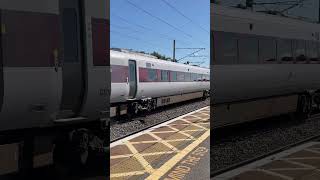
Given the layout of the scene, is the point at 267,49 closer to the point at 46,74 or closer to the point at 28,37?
the point at 46,74

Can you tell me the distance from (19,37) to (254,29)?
4.45 m

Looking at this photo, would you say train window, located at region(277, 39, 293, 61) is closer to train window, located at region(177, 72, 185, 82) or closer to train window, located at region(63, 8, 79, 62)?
train window, located at region(63, 8, 79, 62)

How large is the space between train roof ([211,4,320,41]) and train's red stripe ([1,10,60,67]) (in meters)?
1.72

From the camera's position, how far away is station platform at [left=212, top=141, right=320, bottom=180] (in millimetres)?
5176

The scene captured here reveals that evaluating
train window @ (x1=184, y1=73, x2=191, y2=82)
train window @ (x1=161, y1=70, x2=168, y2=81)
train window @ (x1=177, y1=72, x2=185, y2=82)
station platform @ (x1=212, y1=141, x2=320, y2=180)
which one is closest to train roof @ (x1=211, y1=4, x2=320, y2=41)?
station platform @ (x1=212, y1=141, x2=320, y2=180)

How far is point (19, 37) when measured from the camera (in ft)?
12.0

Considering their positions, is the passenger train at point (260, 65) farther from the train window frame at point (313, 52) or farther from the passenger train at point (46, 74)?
the passenger train at point (46, 74)

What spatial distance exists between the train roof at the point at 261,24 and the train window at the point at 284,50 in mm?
132

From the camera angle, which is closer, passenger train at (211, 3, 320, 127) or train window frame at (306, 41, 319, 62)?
passenger train at (211, 3, 320, 127)

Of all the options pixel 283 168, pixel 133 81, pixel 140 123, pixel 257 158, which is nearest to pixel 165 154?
pixel 283 168

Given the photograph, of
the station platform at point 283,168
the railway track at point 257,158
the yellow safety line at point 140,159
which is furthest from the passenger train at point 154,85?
the yellow safety line at point 140,159

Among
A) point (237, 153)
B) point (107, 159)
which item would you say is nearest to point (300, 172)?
point (237, 153)

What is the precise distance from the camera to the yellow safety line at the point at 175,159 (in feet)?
13.3

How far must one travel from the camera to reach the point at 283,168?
5660mm
